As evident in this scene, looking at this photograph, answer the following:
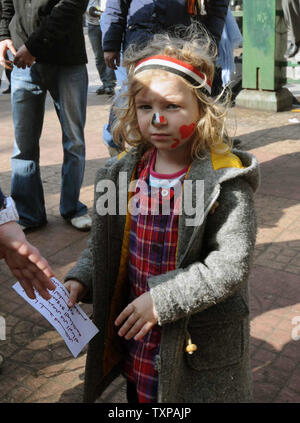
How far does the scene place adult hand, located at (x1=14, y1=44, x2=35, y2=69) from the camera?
394 cm

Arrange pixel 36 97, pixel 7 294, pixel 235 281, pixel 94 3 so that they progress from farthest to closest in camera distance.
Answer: pixel 94 3 < pixel 36 97 < pixel 7 294 < pixel 235 281

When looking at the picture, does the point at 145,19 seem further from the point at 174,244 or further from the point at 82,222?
the point at 174,244

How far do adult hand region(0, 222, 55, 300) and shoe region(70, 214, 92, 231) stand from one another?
237 cm

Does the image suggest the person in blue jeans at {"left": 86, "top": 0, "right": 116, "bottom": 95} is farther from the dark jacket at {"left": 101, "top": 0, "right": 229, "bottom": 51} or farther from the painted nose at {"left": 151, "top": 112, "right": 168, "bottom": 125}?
the painted nose at {"left": 151, "top": 112, "right": 168, "bottom": 125}

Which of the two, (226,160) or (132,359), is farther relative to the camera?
(132,359)

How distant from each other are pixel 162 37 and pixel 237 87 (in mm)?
7312

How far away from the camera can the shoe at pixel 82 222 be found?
4492 millimetres

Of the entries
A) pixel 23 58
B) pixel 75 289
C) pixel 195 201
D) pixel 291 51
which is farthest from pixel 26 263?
pixel 291 51

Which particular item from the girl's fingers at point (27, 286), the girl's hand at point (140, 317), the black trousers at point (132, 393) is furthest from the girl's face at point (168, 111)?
the black trousers at point (132, 393)

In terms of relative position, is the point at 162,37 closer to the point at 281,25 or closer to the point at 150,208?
the point at 150,208

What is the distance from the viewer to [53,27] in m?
3.93

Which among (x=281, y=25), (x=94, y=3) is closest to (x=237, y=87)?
(x=281, y=25)

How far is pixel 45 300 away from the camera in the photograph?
6.51 ft
